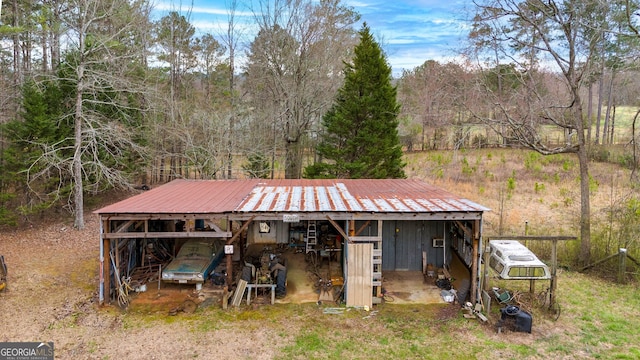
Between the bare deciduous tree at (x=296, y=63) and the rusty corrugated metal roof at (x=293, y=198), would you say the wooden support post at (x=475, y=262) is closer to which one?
the rusty corrugated metal roof at (x=293, y=198)

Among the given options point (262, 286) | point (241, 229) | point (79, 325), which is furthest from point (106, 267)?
point (262, 286)

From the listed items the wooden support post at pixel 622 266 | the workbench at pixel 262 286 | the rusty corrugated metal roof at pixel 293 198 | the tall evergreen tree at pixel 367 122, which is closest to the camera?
the rusty corrugated metal roof at pixel 293 198

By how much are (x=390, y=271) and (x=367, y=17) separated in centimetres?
1819

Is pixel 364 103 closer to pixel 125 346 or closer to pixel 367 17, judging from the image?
pixel 367 17

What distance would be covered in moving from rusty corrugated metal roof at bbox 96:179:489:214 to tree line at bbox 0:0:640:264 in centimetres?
361

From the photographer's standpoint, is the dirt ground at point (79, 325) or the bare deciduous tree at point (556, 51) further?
the bare deciduous tree at point (556, 51)

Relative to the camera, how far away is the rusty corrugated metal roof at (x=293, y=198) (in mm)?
9094

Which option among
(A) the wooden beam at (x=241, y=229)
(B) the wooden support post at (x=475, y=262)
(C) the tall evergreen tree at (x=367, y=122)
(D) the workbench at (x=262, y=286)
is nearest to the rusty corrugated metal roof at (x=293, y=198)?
(A) the wooden beam at (x=241, y=229)

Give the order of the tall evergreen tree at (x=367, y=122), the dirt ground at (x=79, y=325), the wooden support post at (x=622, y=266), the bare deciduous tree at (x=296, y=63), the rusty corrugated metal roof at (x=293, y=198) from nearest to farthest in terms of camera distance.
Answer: the dirt ground at (x=79, y=325) → the rusty corrugated metal roof at (x=293, y=198) → the wooden support post at (x=622, y=266) → the tall evergreen tree at (x=367, y=122) → the bare deciduous tree at (x=296, y=63)

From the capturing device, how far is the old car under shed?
9008 millimetres

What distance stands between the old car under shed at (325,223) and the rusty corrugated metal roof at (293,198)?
25mm

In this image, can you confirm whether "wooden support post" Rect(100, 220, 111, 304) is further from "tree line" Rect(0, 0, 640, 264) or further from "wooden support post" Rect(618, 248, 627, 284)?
"wooden support post" Rect(618, 248, 627, 284)

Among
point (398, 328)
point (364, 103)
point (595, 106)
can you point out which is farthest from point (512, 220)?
point (595, 106)

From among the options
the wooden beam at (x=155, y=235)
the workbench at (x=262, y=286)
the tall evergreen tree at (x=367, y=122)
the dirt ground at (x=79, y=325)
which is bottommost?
the dirt ground at (x=79, y=325)
